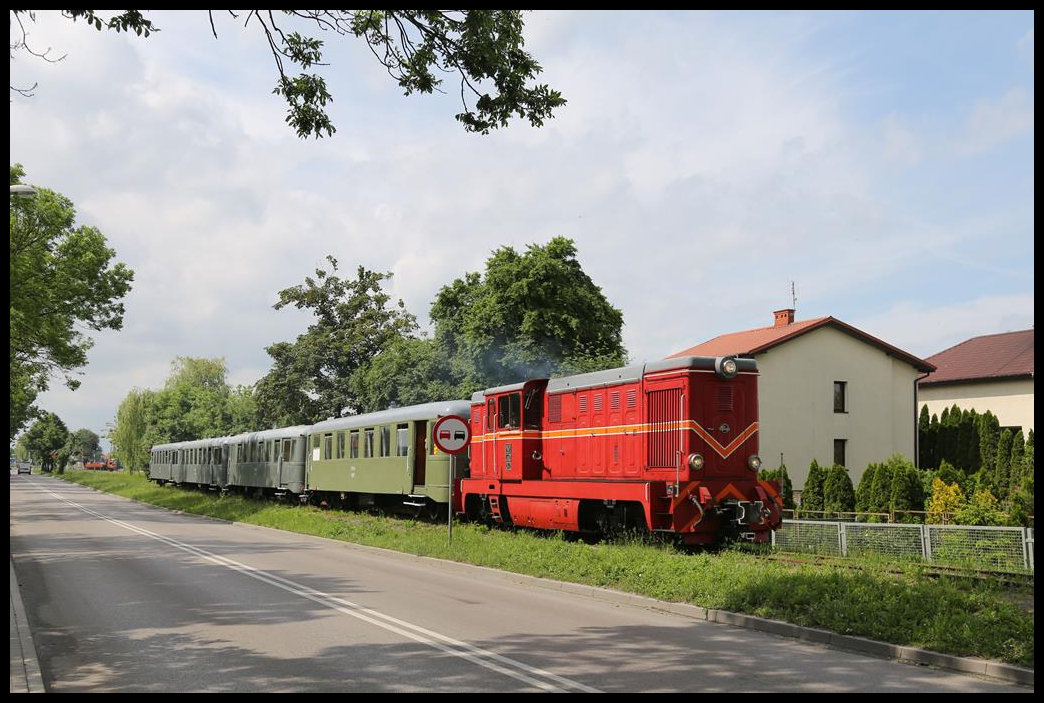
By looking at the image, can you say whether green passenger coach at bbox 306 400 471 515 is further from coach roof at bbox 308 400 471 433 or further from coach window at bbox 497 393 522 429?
coach window at bbox 497 393 522 429

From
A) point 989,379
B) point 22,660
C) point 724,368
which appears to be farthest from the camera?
point 989,379

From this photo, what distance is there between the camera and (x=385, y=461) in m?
28.4

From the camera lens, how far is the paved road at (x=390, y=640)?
25.9ft

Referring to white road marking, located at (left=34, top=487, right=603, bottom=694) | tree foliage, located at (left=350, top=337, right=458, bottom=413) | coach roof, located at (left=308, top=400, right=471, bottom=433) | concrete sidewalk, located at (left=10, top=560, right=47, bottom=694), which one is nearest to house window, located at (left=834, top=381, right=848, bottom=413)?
tree foliage, located at (left=350, top=337, right=458, bottom=413)

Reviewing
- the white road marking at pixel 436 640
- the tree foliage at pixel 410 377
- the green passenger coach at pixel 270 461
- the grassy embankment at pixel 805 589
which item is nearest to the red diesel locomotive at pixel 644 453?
the grassy embankment at pixel 805 589

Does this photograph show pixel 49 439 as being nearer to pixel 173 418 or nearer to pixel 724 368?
pixel 173 418

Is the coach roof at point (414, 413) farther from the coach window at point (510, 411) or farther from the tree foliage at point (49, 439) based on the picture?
the tree foliage at point (49, 439)

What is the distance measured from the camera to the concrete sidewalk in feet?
25.2

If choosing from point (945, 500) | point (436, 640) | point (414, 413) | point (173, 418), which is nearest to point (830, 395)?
point (945, 500)

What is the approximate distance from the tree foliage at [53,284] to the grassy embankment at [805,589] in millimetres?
16359

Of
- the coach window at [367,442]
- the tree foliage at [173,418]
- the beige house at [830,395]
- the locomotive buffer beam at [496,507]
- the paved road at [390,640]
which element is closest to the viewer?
the paved road at [390,640]

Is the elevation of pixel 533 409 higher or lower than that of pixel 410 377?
lower

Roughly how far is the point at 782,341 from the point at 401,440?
19.7 meters

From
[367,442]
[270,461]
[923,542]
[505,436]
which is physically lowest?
[923,542]
